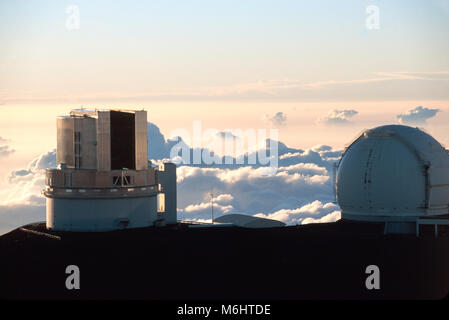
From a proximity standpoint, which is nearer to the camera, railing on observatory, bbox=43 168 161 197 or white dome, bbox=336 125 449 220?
railing on observatory, bbox=43 168 161 197

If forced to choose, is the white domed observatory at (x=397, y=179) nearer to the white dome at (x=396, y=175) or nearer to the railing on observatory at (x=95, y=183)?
the white dome at (x=396, y=175)

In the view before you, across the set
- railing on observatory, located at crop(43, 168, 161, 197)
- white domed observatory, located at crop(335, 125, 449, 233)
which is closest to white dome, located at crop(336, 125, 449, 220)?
white domed observatory, located at crop(335, 125, 449, 233)

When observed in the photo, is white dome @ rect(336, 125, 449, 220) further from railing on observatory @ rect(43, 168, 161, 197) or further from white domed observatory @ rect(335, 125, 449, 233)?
railing on observatory @ rect(43, 168, 161, 197)

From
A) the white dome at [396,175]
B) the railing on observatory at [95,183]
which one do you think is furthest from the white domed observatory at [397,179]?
the railing on observatory at [95,183]

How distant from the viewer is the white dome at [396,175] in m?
63.6

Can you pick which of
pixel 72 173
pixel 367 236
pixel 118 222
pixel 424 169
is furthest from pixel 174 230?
pixel 424 169

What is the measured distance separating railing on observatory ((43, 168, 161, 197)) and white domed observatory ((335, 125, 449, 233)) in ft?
48.6

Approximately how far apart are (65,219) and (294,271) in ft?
48.5

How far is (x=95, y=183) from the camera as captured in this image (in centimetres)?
5872

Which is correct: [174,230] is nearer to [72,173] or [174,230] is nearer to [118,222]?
[118,222]

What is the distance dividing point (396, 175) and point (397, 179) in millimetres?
273

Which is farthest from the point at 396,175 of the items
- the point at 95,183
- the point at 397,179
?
the point at 95,183

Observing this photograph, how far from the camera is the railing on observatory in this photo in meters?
58.8

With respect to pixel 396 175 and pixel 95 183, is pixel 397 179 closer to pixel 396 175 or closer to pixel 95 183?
pixel 396 175
